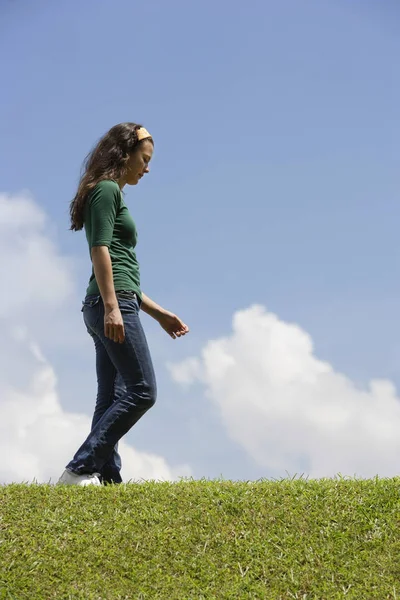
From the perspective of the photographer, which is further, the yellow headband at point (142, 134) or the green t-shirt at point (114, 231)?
the yellow headband at point (142, 134)

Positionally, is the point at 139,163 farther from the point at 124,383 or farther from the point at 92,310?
the point at 124,383

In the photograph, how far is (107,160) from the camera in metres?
6.09

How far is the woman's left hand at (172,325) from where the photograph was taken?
6.56 metres

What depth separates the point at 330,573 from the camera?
15.9 ft

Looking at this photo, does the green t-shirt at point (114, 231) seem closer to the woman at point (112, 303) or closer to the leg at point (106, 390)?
the woman at point (112, 303)

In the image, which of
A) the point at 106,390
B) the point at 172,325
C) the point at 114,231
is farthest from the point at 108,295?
the point at 172,325

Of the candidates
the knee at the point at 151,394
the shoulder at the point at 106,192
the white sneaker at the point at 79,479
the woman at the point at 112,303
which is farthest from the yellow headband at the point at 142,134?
the white sneaker at the point at 79,479

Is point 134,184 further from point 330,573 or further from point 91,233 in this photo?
point 330,573

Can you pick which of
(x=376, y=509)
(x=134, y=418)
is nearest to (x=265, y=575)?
(x=376, y=509)

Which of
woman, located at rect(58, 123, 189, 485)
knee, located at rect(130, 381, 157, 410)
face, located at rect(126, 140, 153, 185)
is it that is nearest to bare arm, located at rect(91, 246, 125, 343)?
woman, located at rect(58, 123, 189, 485)

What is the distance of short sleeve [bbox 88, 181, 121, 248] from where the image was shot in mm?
5656

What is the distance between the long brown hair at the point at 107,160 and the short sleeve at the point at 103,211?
6.2 inches

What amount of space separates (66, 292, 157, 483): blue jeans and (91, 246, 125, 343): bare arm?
0.12 metres

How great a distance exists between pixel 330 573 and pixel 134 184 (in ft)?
11.2
